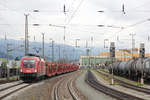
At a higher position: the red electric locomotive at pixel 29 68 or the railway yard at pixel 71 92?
the red electric locomotive at pixel 29 68

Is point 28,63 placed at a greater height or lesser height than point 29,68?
greater

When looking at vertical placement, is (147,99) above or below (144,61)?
below

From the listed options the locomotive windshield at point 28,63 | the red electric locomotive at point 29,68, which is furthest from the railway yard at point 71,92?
the locomotive windshield at point 28,63

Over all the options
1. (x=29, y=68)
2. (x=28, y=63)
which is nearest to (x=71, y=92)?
(x=29, y=68)

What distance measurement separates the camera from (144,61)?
3219cm

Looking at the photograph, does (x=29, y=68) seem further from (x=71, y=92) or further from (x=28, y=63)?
(x=71, y=92)

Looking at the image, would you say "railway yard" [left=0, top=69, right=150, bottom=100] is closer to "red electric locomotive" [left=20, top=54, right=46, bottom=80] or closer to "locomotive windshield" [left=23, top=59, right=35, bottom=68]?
"red electric locomotive" [left=20, top=54, right=46, bottom=80]

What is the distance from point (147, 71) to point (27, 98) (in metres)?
19.7

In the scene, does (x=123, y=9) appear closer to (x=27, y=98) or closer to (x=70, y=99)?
(x=70, y=99)

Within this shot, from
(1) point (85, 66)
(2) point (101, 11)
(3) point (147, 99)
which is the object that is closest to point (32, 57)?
(2) point (101, 11)

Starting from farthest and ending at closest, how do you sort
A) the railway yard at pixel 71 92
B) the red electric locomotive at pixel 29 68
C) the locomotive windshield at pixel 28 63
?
the locomotive windshield at pixel 28 63
the red electric locomotive at pixel 29 68
the railway yard at pixel 71 92

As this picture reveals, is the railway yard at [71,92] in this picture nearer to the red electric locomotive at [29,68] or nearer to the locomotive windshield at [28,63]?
the red electric locomotive at [29,68]

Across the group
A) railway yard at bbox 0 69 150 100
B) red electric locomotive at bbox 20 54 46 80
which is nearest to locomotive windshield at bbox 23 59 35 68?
red electric locomotive at bbox 20 54 46 80

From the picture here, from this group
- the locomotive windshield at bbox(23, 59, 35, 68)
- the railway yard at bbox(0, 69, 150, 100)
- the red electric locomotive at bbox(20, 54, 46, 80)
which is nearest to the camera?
the railway yard at bbox(0, 69, 150, 100)
